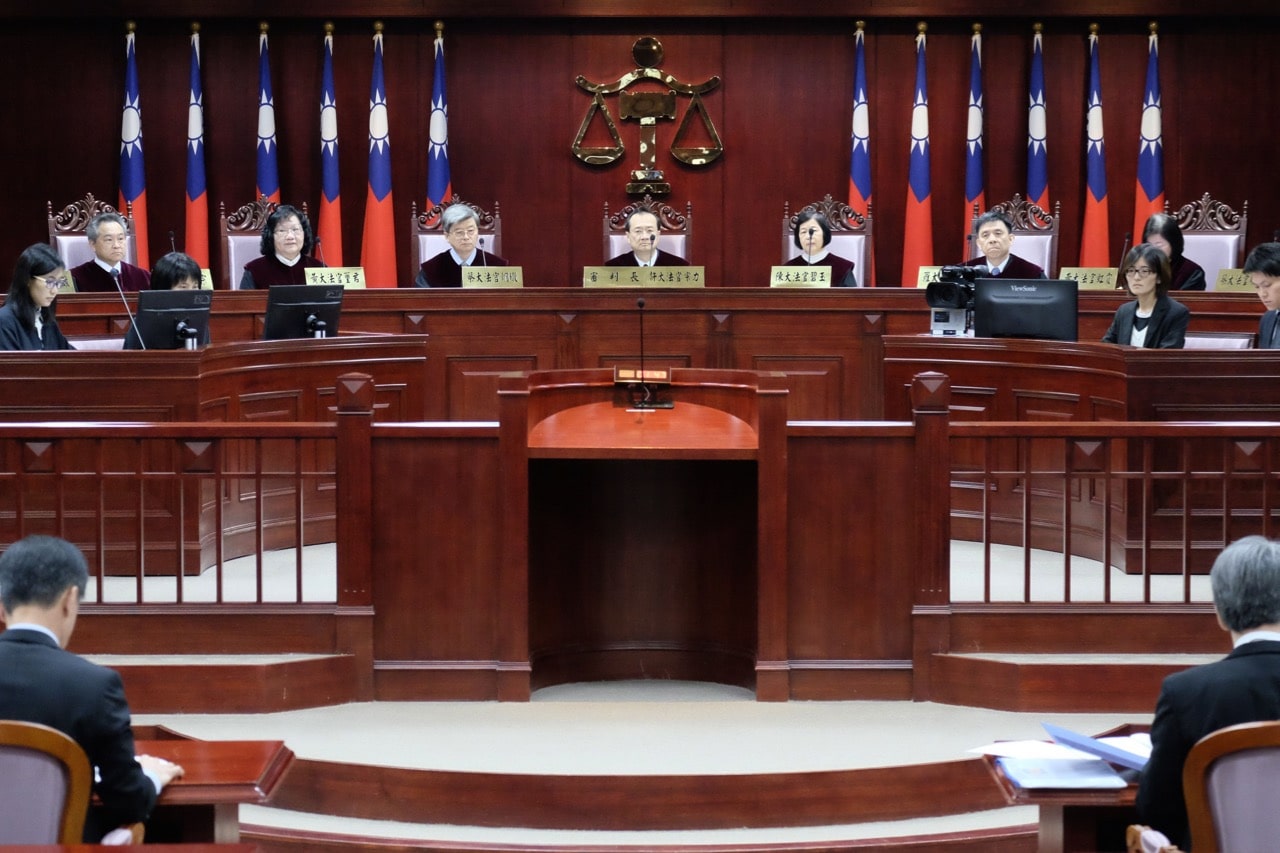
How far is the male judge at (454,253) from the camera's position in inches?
328

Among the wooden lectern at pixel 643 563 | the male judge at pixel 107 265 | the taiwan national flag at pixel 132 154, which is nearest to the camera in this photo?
the wooden lectern at pixel 643 563

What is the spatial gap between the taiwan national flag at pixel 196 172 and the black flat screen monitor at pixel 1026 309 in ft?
20.4

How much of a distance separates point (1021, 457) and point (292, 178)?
258 inches

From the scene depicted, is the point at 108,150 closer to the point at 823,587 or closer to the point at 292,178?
the point at 292,178

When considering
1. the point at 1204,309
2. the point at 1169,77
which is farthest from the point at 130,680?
the point at 1169,77

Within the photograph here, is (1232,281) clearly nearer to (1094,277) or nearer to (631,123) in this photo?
(1094,277)

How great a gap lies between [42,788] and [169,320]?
3831 millimetres

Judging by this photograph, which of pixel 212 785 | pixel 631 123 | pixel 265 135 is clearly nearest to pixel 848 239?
pixel 631 123

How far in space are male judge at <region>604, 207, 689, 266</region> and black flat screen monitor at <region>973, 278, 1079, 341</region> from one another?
2284 mm

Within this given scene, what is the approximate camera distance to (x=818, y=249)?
334 inches

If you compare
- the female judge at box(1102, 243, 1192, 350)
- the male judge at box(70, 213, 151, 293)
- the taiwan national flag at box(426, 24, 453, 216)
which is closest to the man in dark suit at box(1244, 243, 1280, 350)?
the female judge at box(1102, 243, 1192, 350)

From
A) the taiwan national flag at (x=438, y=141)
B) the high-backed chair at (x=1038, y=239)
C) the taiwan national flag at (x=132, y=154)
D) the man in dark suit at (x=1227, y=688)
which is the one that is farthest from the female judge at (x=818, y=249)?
the man in dark suit at (x=1227, y=688)

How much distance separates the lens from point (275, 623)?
15.4ft

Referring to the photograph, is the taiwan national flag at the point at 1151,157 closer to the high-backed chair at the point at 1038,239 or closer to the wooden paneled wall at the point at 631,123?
the wooden paneled wall at the point at 631,123
